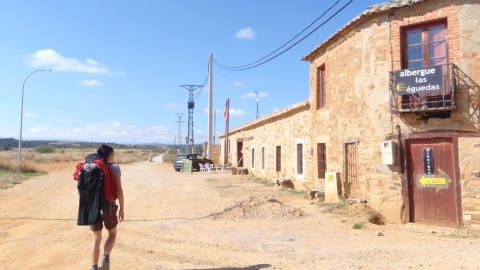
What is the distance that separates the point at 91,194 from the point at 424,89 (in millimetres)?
7158

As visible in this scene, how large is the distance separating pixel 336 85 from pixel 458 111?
13.2 ft

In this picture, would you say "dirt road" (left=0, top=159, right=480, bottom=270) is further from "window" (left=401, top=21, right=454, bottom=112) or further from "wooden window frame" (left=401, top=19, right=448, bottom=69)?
"wooden window frame" (left=401, top=19, right=448, bottom=69)

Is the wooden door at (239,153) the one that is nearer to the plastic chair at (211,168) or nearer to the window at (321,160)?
the plastic chair at (211,168)

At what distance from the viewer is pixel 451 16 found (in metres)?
8.45

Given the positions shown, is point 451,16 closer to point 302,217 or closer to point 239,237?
point 302,217

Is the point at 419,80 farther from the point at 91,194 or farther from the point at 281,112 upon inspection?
the point at 281,112

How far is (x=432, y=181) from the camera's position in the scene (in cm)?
866

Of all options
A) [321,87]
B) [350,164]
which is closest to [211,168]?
[321,87]

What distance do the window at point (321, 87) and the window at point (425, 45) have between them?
422 cm

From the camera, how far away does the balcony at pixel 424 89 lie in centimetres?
824

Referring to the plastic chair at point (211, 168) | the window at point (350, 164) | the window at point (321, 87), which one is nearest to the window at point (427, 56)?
the window at point (350, 164)

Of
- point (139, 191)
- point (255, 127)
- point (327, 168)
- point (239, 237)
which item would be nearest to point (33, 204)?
point (139, 191)

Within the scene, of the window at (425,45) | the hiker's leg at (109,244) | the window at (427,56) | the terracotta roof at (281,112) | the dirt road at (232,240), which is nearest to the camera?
the hiker's leg at (109,244)

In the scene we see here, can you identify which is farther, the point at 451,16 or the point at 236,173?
the point at 236,173
